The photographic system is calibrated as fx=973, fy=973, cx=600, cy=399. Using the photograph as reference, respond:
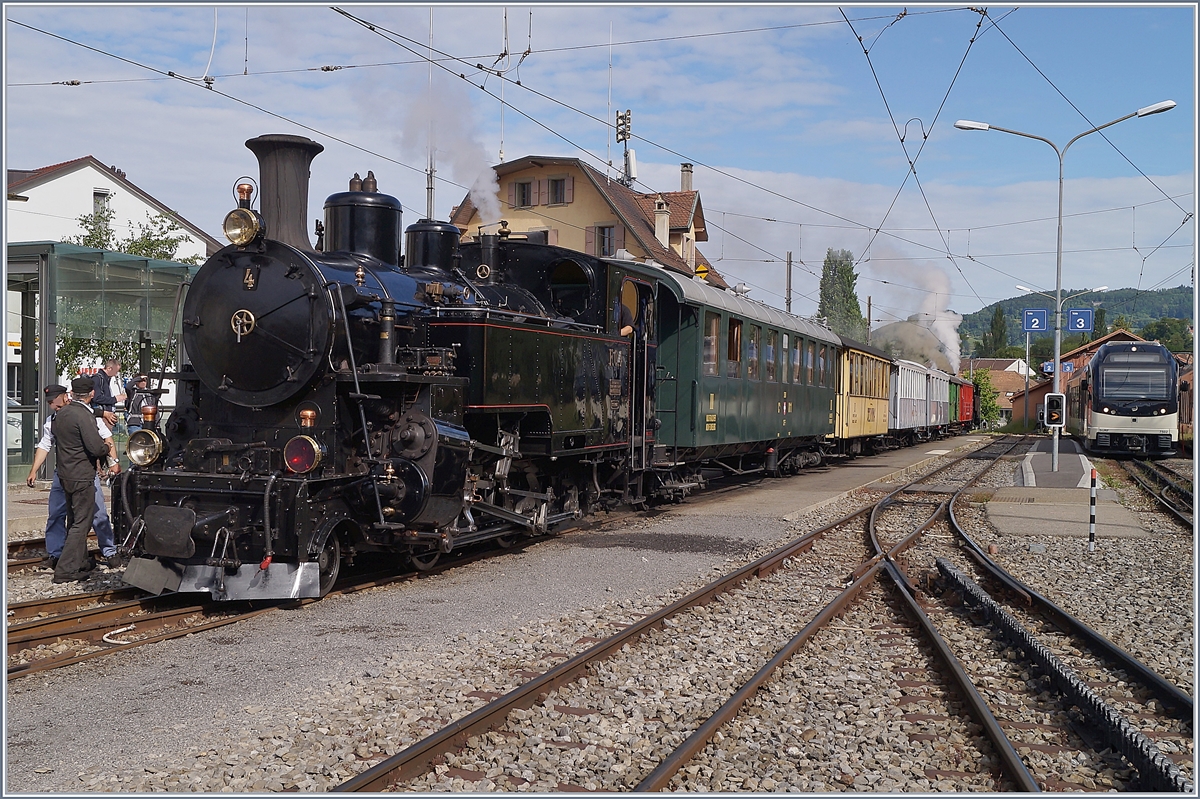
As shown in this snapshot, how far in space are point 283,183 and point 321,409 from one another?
1.90 meters

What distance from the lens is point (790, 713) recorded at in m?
4.95

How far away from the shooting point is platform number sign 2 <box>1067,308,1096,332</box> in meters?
23.3

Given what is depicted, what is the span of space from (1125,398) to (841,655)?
2337cm

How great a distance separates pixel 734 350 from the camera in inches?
575

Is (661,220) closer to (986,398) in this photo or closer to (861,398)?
(861,398)

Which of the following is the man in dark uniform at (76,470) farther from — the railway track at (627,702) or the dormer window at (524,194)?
the dormer window at (524,194)

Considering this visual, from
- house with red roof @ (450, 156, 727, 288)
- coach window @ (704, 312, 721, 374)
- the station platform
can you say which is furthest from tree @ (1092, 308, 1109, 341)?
coach window @ (704, 312, 721, 374)

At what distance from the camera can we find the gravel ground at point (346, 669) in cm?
406

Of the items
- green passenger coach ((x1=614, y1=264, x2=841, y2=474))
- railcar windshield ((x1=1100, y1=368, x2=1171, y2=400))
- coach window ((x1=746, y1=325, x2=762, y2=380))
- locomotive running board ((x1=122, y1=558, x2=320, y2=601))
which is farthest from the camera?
railcar windshield ((x1=1100, y1=368, x2=1171, y2=400))

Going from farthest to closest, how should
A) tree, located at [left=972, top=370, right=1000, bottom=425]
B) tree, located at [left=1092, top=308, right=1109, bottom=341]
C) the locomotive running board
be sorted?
tree, located at [left=972, top=370, right=1000, bottom=425], tree, located at [left=1092, top=308, right=1109, bottom=341], the locomotive running board

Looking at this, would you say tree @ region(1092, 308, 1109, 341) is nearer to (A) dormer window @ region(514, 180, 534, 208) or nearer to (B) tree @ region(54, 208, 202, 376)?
(A) dormer window @ region(514, 180, 534, 208)

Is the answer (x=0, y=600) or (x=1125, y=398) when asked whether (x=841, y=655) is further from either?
(x=1125, y=398)

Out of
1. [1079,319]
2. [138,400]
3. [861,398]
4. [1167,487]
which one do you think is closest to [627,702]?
[138,400]

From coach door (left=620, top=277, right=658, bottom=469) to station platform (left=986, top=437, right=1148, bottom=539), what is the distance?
457cm
